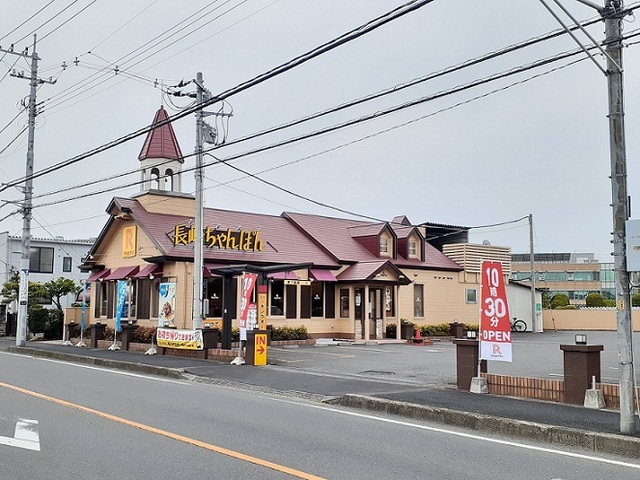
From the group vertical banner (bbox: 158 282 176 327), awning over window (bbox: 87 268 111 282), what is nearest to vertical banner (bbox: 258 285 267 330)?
vertical banner (bbox: 158 282 176 327)

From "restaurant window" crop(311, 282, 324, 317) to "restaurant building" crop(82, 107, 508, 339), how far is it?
47 mm

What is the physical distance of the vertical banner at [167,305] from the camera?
79.0 ft

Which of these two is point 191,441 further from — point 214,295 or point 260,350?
point 214,295

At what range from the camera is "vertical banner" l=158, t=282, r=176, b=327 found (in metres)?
24.1

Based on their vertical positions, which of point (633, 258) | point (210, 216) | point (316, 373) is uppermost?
point (210, 216)

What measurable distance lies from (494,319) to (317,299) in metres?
19.1

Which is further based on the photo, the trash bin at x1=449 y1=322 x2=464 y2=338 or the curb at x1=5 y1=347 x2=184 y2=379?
the trash bin at x1=449 y1=322 x2=464 y2=338

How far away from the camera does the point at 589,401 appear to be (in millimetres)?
11227

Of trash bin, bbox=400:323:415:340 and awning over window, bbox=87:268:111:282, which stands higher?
awning over window, bbox=87:268:111:282

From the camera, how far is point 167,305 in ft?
79.3

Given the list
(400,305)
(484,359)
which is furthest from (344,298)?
(484,359)

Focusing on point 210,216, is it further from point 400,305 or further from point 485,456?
point 485,456

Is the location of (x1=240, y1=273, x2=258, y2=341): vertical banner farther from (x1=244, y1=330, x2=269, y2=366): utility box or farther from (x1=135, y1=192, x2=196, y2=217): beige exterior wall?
(x1=135, y1=192, x2=196, y2=217): beige exterior wall

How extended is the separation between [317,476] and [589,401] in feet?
20.4
